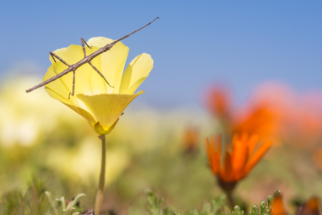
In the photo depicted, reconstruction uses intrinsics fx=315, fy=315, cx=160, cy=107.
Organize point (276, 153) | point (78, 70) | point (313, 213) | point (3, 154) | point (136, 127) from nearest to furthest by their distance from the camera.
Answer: point (313, 213) → point (78, 70) → point (3, 154) → point (276, 153) → point (136, 127)

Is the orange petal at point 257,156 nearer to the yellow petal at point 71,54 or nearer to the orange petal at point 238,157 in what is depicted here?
the orange petal at point 238,157

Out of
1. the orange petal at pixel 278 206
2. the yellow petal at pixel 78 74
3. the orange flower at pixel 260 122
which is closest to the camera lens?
the orange petal at pixel 278 206

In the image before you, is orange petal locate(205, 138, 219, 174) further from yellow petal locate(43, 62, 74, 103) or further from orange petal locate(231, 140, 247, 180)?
yellow petal locate(43, 62, 74, 103)

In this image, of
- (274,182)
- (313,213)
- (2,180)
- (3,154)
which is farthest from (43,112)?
(313,213)

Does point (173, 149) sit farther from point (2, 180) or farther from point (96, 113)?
point (96, 113)

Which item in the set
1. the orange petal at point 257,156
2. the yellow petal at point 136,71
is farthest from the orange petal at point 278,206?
the yellow petal at point 136,71

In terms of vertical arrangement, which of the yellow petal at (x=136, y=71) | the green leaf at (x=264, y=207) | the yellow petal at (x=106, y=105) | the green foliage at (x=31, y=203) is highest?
the yellow petal at (x=136, y=71)

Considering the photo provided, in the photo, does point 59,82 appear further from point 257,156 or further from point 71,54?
point 257,156

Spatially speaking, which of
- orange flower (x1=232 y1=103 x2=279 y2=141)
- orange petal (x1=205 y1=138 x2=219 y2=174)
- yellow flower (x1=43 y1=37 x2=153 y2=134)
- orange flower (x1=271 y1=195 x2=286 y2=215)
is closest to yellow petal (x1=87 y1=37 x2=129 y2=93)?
yellow flower (x1=43 y1=37 x2=153 y2=134)
